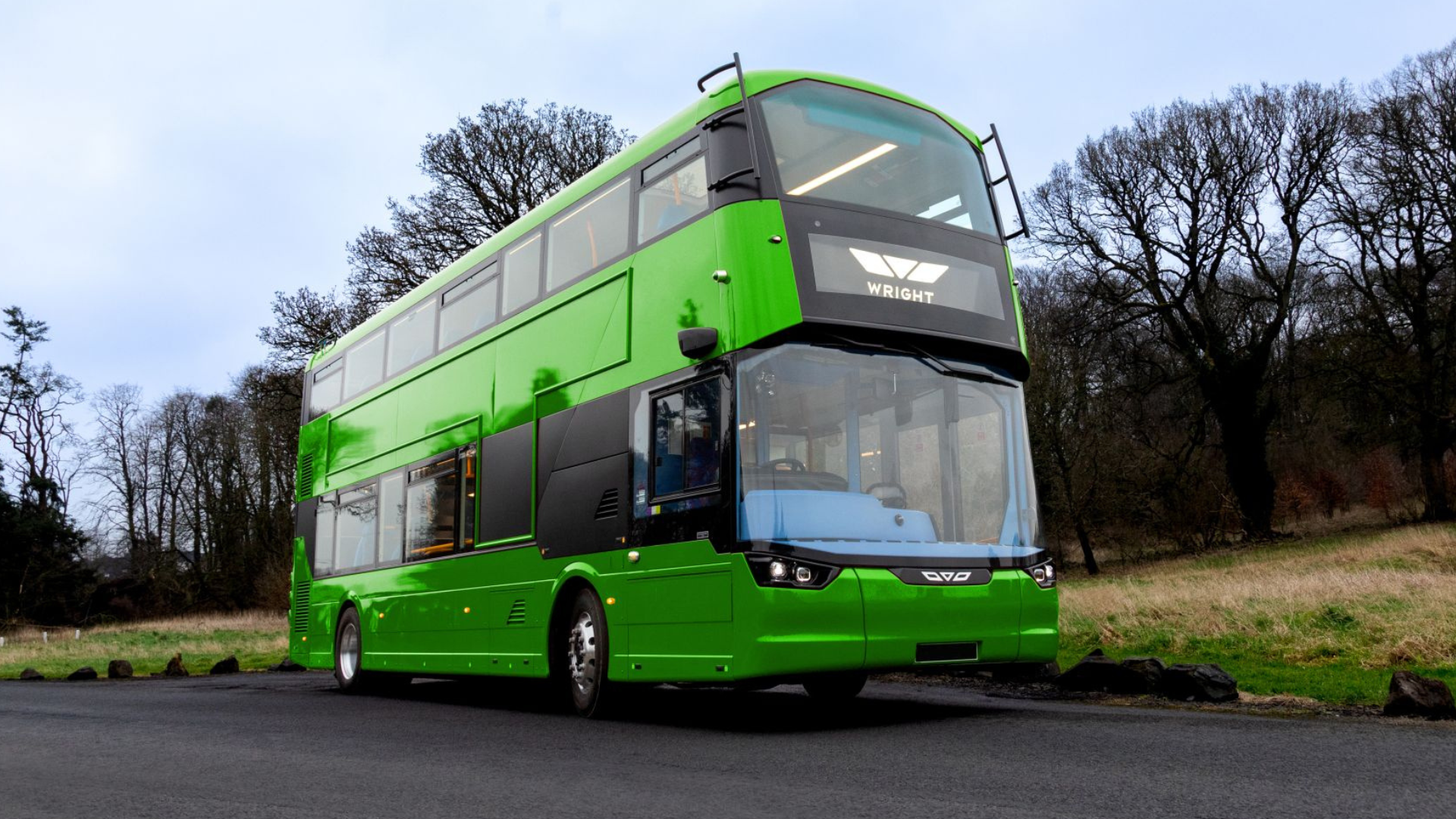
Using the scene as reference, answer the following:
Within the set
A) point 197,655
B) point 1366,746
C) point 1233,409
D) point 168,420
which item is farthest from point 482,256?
point 168,420

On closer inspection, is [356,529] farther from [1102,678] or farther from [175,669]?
[1102,678]

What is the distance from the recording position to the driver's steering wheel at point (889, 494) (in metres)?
8.47

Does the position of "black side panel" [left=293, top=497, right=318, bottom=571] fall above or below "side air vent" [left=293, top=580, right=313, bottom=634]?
above

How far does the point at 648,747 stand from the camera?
754 cm

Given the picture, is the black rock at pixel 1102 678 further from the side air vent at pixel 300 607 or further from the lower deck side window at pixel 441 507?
the side air vent at pixel 300 607

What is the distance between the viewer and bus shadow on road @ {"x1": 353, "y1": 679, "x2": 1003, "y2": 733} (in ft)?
28.7

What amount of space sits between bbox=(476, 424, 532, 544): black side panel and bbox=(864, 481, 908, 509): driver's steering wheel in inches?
147

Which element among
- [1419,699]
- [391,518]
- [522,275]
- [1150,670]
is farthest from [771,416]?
[391,518]

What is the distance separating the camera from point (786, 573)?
787cm

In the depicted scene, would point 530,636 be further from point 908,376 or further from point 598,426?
point 908,376

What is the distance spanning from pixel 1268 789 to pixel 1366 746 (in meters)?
1.70

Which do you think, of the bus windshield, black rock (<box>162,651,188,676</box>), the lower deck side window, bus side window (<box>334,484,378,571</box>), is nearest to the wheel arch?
the lower deck side window

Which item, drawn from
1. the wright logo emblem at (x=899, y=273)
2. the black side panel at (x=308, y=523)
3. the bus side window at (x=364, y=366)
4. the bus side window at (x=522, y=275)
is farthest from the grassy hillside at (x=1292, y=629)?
the black side panel at (x=308, y=523)

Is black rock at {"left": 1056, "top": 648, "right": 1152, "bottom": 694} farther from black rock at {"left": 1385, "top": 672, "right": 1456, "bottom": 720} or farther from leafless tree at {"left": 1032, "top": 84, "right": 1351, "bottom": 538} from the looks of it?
leafless tree at {"left": 1032, "top": 84, "right": 1351, "bottom": 538}
